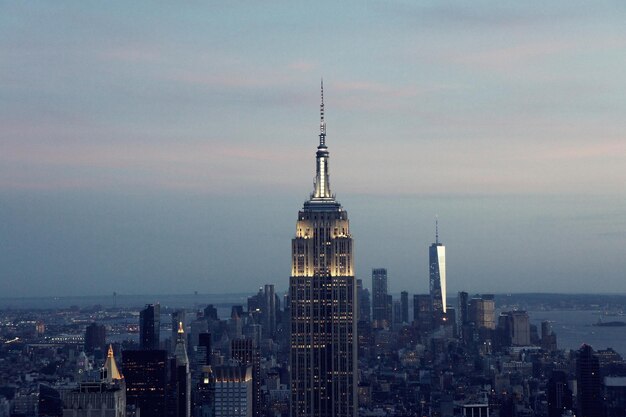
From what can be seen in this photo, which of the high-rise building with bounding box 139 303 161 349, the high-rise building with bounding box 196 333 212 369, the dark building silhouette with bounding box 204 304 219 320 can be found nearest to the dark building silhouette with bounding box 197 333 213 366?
the high-rise building with bounding box 196 333 212 369

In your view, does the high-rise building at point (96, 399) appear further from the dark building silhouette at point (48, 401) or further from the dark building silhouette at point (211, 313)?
the dark building silhouette at point (211, 313)

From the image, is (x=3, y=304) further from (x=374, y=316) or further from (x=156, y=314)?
(x=374, y=316)

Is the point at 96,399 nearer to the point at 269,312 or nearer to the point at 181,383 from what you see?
the point at 181,383

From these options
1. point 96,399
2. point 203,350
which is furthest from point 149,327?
point 96,399

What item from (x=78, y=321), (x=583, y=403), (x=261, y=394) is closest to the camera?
(x=261, y=394)

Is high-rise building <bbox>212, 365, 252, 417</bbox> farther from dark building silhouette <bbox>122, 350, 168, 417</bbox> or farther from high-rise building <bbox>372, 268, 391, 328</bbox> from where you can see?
high-rise building <bbox>372, 268, 391, 328</bbox>

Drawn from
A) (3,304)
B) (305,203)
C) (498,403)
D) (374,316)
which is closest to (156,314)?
(3,304)

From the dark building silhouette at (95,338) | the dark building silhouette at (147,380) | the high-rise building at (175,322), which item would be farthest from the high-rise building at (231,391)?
the dark building silhouette at (95,338)
